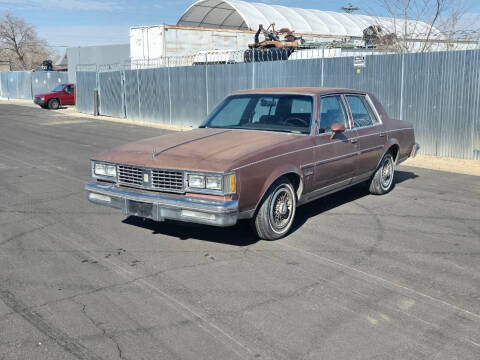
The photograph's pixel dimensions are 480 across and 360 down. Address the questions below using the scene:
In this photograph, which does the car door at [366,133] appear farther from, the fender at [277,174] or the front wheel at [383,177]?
the fender at [277,174]

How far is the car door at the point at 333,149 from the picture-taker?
6.25m

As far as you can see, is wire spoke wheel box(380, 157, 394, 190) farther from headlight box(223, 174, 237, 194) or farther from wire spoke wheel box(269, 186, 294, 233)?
headlight box(223, 174, 237, 194)

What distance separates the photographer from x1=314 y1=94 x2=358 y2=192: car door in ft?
20.5

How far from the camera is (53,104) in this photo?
103 ft

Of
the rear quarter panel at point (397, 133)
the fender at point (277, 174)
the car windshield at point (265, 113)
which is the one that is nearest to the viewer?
the fender at point (277, 174)

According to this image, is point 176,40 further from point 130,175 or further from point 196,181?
point 196,181

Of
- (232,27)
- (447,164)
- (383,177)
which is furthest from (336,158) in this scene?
(232,27)

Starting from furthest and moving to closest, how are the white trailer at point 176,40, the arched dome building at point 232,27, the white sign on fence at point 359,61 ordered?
the arched dome building at point 232,27 < the white trailer at point 176,40 < the white sign on fence at point 359,61

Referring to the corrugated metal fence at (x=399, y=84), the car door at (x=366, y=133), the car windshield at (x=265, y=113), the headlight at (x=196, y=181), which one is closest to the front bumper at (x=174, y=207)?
the headlight at (x=196, y=181)

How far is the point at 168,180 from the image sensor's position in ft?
17.2

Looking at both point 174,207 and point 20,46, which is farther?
point 20,46

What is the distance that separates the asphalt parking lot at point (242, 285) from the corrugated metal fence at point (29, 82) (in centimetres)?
3697

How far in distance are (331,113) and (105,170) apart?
2.95 m

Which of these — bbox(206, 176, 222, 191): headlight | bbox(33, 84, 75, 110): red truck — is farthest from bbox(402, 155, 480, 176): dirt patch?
bbox(33, 84, 75, 110): red truck
